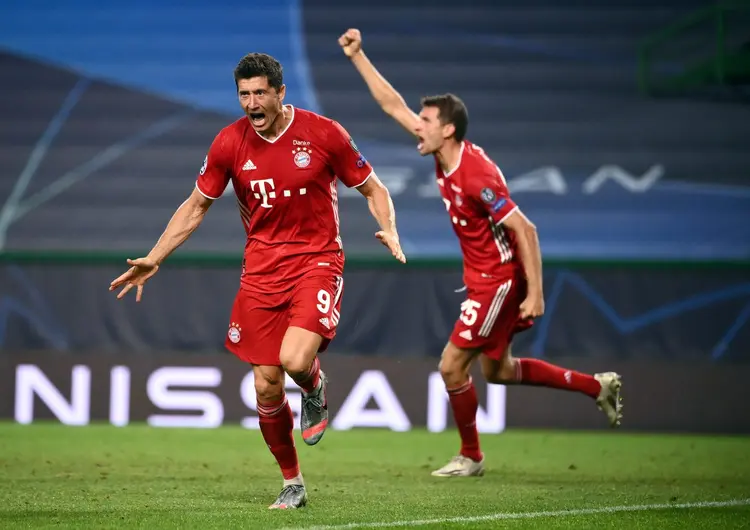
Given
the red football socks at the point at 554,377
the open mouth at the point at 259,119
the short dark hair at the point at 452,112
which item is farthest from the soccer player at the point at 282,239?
the red football socks at the point at 554,377

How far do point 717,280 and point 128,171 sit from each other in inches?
244

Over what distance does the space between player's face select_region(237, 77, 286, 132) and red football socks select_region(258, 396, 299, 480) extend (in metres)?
1.32

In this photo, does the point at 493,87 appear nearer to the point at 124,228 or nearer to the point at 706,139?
the point at 706,139

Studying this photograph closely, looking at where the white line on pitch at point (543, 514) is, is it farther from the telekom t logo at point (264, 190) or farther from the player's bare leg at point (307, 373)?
the telekom t logo at point (264, 190)

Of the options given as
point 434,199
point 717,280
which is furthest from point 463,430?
point 434,199

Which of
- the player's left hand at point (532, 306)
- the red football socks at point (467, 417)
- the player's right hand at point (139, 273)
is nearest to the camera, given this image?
the player's right hand at point (139, 273)

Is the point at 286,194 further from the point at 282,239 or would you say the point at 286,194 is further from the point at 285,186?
the point at 282,239

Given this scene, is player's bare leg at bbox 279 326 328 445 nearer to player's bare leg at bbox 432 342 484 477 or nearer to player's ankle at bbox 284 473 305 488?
player's ankle at bbox 284 473 305 488

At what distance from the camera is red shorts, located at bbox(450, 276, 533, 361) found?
7391 mm

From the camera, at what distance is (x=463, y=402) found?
753 centimetres

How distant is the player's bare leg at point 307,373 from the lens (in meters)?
5.77

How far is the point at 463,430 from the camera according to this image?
24.6 feet

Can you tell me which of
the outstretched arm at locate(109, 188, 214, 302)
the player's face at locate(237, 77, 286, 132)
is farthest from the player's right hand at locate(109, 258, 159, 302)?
the player's face at locate(237, 77, 286, 132)

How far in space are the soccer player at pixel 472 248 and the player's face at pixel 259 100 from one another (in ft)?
4.67
